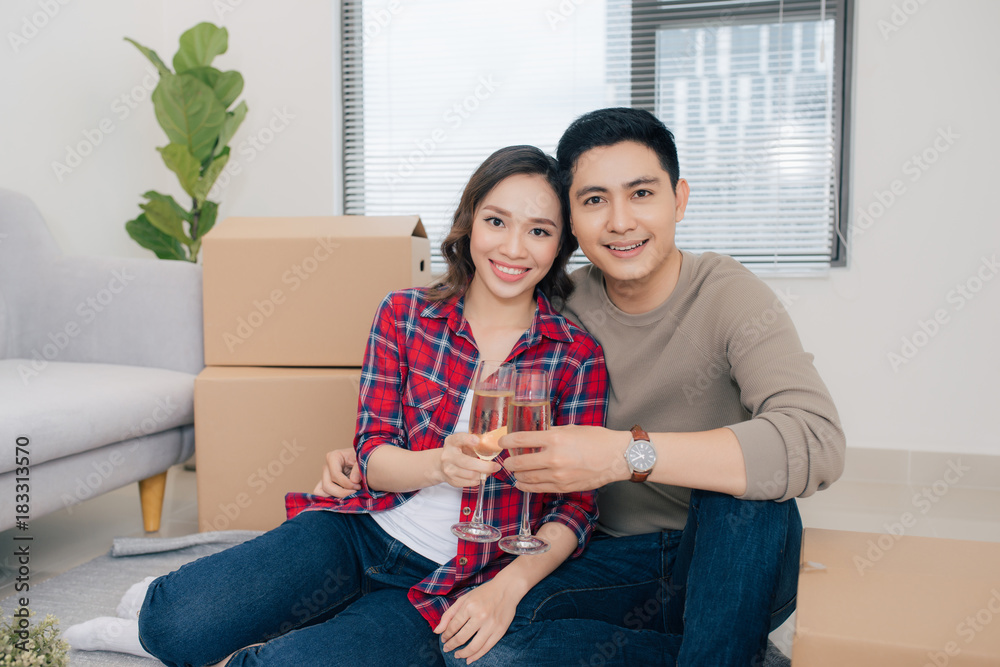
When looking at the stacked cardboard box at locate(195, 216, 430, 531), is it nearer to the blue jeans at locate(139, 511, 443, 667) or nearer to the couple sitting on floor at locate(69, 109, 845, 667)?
the couple sitting on floor at locate(69, 109, 845, 667)

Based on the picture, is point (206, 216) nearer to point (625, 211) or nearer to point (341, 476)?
point (341, 476)

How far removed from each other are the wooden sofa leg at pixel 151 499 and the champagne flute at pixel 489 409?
4.40ft

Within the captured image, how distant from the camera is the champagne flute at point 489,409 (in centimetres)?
Answer: 96

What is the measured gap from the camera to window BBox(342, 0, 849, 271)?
2.68m

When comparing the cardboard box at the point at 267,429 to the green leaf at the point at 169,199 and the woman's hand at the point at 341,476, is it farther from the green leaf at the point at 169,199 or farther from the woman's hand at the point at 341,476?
the green leaf at the point at 169,199

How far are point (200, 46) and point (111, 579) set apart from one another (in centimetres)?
188

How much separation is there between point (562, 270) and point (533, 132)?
1714 mm

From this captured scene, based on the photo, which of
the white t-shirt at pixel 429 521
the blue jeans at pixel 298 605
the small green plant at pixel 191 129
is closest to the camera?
the blue jeans at pixel 298 605

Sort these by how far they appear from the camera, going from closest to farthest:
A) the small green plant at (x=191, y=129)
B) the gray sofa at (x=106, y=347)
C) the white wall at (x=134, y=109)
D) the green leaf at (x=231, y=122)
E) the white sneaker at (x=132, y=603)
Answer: the white sneaker at (x=132, y=603) < the gray sofa at (x=106, y=347) < the white wall at (x=134, y=109) < the small green plant at (x=191, y=129) < the green leaf at (x=231, y=122)

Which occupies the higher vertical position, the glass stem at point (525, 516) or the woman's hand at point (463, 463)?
the woman's hand at point (463, 463)

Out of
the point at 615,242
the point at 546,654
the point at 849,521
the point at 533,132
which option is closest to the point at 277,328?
the point at 615,242

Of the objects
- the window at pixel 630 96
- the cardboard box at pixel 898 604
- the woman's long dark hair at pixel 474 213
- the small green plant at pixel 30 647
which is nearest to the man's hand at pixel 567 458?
the cardboard box at pixel 898 604

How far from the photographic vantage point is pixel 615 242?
120cm

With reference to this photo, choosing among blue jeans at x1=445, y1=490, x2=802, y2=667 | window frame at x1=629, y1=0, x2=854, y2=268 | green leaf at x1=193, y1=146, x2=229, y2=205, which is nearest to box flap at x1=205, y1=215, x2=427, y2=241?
green leaf at x1=193, y1=146, x2=229, y2=205
